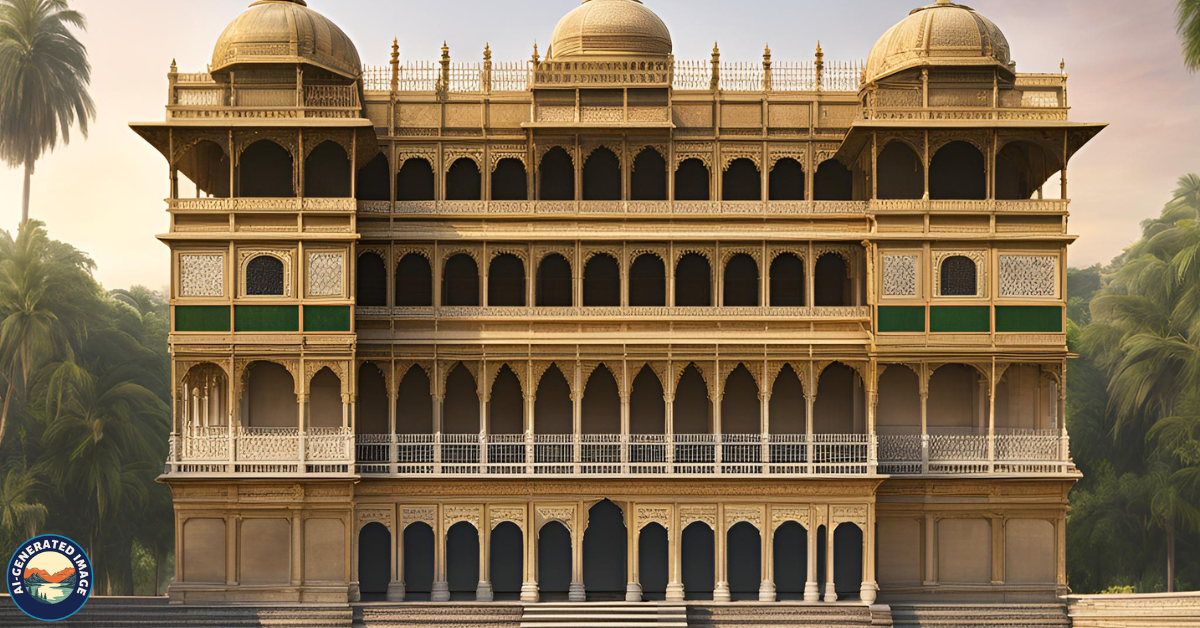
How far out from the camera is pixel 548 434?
3222 centimetres

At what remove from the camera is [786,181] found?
33.6 metres

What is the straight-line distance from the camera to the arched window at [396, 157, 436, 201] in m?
33.2

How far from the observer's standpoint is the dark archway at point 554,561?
3178 centimetres

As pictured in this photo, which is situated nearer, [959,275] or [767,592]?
[767,592]

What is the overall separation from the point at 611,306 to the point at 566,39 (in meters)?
7.54

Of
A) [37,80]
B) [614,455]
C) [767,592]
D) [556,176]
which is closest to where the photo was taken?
[767,592]

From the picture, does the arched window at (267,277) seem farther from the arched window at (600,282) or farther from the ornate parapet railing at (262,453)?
the arched window at (600,282)

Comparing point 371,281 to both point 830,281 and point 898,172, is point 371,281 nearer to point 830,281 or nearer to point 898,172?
point 830,281

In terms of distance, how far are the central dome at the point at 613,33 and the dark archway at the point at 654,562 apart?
12.7 meters

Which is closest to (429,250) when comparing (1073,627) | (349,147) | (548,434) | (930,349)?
(349,147)

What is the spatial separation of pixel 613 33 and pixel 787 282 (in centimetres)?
824

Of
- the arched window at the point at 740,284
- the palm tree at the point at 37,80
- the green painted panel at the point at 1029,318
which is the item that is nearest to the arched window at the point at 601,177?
the arched window at the point at 740,284

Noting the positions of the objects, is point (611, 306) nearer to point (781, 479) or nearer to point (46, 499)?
point (781, 479)

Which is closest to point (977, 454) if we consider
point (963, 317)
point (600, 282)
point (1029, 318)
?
point (963, 317)
